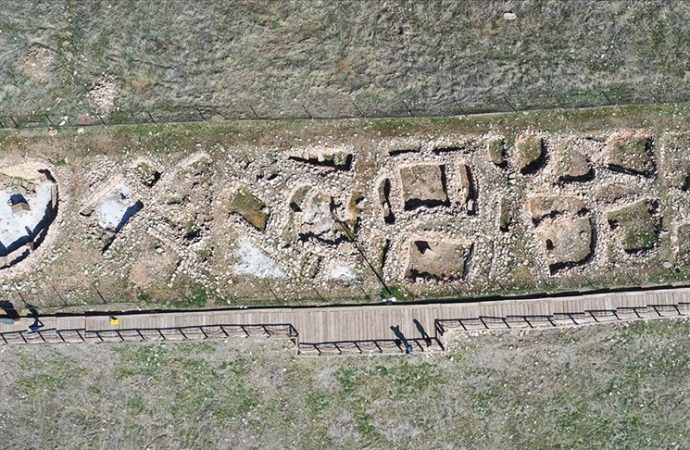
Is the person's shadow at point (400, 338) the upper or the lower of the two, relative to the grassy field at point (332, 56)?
lower

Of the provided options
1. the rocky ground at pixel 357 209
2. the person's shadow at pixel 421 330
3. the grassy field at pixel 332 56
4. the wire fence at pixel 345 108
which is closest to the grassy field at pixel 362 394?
the person's shadow at pixel 421 330

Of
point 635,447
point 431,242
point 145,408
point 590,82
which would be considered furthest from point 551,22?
point 145,408

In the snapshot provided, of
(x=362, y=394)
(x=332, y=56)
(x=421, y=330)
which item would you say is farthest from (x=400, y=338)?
(x=332, y=56)

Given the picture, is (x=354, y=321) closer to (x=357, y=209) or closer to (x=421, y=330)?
(x=421, y=330)

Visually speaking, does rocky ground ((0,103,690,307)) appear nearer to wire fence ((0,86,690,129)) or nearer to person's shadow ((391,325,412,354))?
wire fence ((0,86,690,129))

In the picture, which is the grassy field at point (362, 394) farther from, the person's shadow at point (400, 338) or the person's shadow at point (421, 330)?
the person's shadow at point (421, 330)

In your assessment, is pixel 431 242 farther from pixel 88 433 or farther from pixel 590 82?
pixel 88 433

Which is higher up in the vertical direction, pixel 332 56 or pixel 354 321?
pixel 332 56
